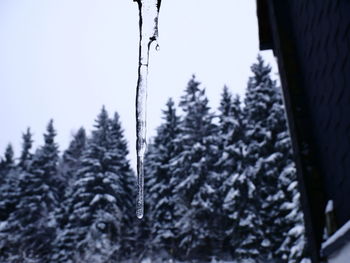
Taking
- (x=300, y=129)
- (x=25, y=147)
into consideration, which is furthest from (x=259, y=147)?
(x=25, y=147)

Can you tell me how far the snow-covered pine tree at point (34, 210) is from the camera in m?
25.7

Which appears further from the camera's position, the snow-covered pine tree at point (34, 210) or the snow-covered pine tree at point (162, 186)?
the snow-covered pine tree at point (34, 210)

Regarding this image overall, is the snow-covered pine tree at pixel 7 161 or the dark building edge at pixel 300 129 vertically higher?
the snow-covered pine tree at pixel 7 161

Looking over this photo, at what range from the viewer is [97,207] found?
24734 millimetres

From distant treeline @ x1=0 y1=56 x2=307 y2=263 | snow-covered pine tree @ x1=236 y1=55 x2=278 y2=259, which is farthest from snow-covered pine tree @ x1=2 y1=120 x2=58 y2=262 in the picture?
snow-covered pine tree @ x1=236 y1=55 x2=278 y2=259

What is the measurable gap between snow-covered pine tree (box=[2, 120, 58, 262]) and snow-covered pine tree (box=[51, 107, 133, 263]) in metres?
1.95

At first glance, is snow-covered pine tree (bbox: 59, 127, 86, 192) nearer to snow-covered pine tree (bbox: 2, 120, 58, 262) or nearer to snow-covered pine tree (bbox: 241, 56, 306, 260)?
snow-covered pine tree (bbox: 2, 120, 58, 262)

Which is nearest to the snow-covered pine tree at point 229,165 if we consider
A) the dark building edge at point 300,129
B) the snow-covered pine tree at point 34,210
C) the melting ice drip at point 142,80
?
the snow-covered pine tree at point 34,210

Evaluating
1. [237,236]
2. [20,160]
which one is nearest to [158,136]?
[237,236]

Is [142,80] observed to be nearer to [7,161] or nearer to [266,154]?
[266,154]

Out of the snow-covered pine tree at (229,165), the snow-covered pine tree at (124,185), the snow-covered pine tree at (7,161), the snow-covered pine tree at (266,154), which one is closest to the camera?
the snow-covered pine tree at (266,154)

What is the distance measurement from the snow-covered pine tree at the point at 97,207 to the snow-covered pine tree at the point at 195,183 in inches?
184

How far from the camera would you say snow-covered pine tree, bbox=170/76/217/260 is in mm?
22844

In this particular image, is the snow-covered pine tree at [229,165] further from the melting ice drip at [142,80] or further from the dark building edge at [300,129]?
the melting ice drip at [142,80]
